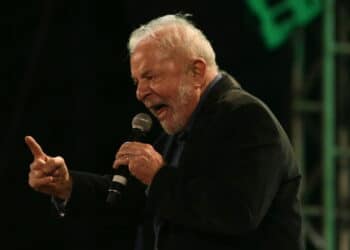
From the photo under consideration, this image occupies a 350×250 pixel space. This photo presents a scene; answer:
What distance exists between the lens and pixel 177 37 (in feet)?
6.64

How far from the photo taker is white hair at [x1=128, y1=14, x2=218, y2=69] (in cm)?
202

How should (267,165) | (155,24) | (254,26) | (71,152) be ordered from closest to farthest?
1. (267,165)
2. (155,24)
3. (71,152)
4. (254,26)

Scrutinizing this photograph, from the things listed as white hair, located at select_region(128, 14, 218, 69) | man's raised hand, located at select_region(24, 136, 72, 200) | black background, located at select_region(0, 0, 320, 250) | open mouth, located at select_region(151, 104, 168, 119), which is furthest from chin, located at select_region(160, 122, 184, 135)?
black background, located at select_region(0, 0, 320, 250)

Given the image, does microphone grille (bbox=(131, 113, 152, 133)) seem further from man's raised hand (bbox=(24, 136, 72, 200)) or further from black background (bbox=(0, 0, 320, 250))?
black background (bbox=(0, 0, 320, 250))

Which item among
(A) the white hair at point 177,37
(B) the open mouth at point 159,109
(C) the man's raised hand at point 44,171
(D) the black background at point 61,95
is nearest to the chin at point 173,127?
(B) the open mouth at point 159,109

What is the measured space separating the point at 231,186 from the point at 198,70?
1.39 ft

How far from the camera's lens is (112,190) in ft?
6.25

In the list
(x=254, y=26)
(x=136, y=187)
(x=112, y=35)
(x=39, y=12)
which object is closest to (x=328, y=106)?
(x=254, y=26)

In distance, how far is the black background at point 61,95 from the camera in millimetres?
3295

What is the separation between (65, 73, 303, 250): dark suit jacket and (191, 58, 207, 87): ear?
0.08 m

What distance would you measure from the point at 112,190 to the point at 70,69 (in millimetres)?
1566

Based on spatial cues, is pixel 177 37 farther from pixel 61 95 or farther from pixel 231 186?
pixel 61 95

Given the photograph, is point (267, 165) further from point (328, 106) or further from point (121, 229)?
point (328, 106)

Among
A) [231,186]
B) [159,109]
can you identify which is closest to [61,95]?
[159,109]
